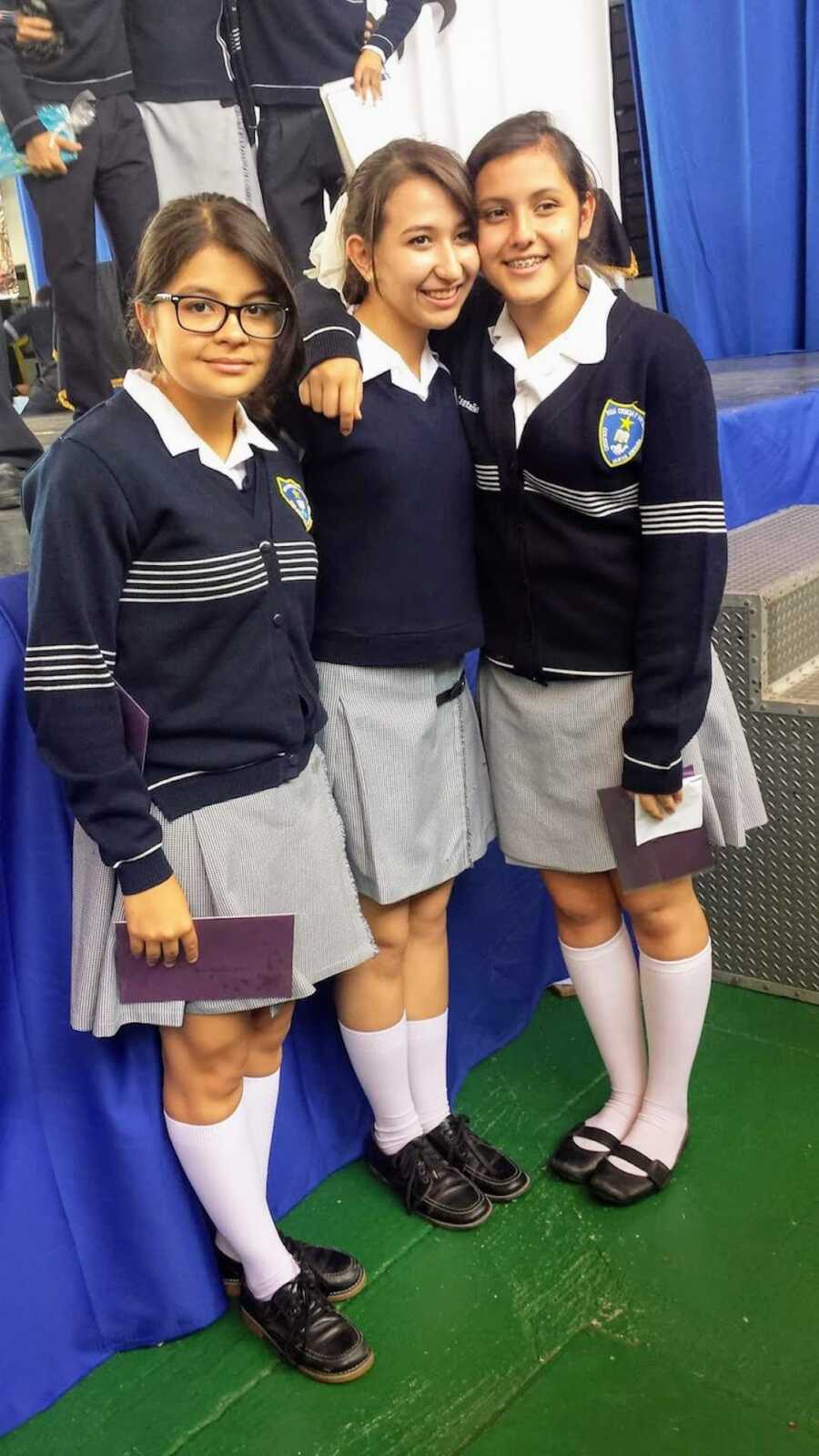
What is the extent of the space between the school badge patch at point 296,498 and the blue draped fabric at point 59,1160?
0.31 m

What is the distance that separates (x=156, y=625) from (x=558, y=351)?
0.55m

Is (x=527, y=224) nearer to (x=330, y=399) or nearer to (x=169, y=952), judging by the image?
(x=330, y=399)

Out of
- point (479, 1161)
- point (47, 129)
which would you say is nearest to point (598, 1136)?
point (479, 1161)

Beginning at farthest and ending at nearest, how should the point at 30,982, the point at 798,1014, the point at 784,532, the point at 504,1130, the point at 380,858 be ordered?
the point at 784,532 → the point at 798,1014 → the point at 504,1130 → the point at 380,858 → the point at 30,982

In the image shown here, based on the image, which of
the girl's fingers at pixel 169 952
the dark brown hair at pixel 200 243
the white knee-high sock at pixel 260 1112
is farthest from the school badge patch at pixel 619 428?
the white knee-high sock at pixel 260 1112

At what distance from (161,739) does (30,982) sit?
1.10 ft

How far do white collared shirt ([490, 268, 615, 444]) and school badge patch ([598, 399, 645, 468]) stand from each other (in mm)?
62

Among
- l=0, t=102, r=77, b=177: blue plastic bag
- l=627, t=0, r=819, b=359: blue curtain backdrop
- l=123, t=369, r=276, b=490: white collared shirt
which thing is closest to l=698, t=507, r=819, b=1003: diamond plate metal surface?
l=123, t=369, r=276, b=490: white collared shirt

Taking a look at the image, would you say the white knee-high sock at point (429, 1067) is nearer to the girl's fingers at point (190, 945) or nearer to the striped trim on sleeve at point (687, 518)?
the girl's fingers at point (190, 945)

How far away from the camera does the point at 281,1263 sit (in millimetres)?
1453

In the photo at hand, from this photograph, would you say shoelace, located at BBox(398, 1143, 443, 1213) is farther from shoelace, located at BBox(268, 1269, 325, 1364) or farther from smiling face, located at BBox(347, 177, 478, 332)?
smiling face, located at BBox(347, 177, 478, 332)

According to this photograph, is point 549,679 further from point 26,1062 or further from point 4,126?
point 4,126

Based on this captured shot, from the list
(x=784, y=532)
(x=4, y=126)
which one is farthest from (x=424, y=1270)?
(x=4, y=126)

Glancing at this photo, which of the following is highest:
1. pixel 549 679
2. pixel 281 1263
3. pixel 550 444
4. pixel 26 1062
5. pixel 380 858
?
pixel 550 444
